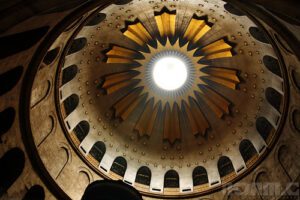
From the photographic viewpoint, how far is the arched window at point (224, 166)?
16131 millimetres

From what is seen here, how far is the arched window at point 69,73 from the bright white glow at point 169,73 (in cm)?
539

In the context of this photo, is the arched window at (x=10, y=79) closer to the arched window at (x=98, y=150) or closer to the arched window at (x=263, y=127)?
the arched window at (x=98, y=150)

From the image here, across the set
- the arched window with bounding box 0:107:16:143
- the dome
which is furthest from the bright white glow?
the arched window with bounding box 0:107:16:143

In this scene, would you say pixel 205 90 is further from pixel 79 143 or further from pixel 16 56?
pixel 16 56

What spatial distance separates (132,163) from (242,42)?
917 centimetres

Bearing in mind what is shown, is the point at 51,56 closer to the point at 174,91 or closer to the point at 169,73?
the point at 169,73

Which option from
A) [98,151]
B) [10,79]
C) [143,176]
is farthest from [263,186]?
[10,79]

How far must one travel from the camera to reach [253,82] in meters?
16.2

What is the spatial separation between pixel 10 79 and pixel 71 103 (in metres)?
4.95

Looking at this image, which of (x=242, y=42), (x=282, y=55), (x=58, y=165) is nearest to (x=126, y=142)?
(x=58, y=165)

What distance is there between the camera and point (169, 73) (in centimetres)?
2005

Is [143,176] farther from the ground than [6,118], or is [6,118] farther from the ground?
[143,176]

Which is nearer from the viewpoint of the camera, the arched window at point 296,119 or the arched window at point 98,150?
the arched window at point 296,119

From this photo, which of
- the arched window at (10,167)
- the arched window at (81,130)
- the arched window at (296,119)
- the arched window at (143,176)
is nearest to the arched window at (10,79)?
the arched window at (10,167)
